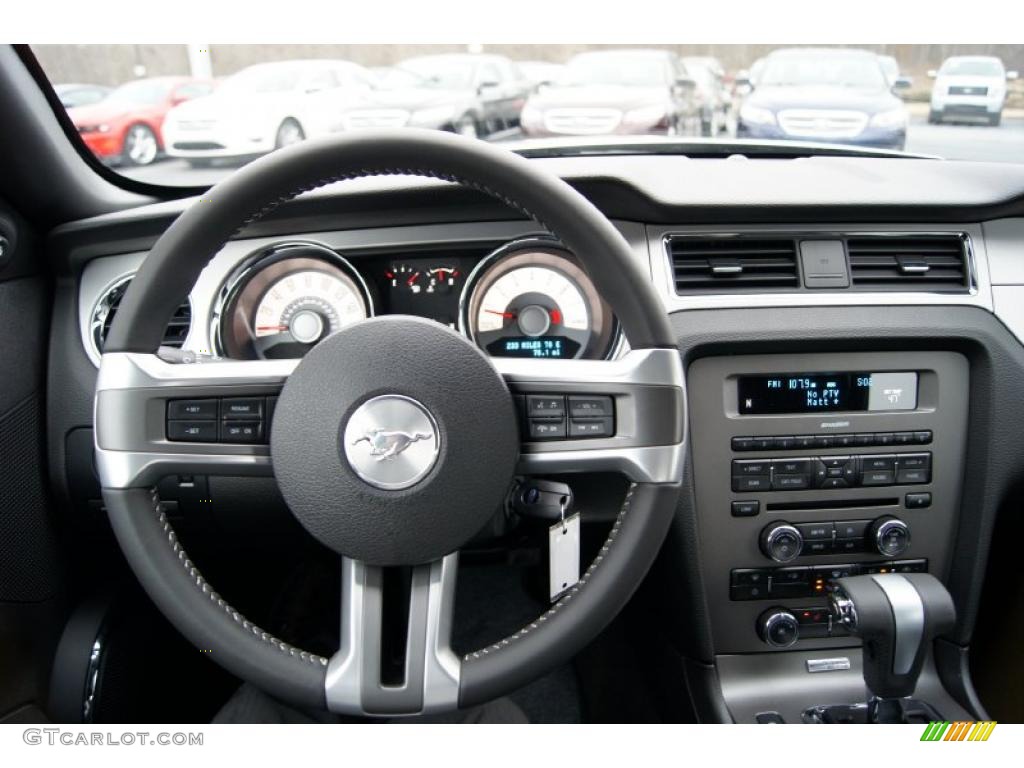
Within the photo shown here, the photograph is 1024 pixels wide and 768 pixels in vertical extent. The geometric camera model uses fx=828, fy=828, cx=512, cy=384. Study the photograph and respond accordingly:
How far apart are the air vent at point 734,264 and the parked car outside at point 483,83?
1.99 metres

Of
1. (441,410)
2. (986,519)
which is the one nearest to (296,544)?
(441,410)

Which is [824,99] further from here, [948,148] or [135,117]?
[135,117]

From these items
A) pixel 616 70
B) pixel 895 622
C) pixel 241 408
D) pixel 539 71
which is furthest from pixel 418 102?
pixel 895 622

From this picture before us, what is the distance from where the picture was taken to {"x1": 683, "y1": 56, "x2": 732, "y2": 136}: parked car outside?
3432 mm

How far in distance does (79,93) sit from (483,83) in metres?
2.21

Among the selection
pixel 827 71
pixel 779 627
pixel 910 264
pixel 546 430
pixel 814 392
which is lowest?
pixel 779 627

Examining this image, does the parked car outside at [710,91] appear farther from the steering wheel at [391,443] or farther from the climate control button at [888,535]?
the steering wheel at [391,443]

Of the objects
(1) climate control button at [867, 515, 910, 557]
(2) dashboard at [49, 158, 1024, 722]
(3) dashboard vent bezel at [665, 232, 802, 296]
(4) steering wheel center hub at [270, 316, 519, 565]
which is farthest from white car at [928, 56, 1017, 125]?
(4) steering wheel center hub at [270, 316, 519, 565]

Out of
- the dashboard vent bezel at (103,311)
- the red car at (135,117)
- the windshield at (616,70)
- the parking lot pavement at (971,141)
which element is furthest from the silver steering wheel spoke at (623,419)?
the windshield at (616,70)

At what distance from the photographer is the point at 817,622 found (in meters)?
1.72

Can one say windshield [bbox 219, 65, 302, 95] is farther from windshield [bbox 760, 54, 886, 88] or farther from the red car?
windshield [bbox 760, 54, 886, 88]

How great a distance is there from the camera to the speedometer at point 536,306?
1.53m

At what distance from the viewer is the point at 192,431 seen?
1.07 m

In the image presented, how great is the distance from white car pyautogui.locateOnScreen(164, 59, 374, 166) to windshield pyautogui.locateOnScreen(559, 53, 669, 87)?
182 cm
